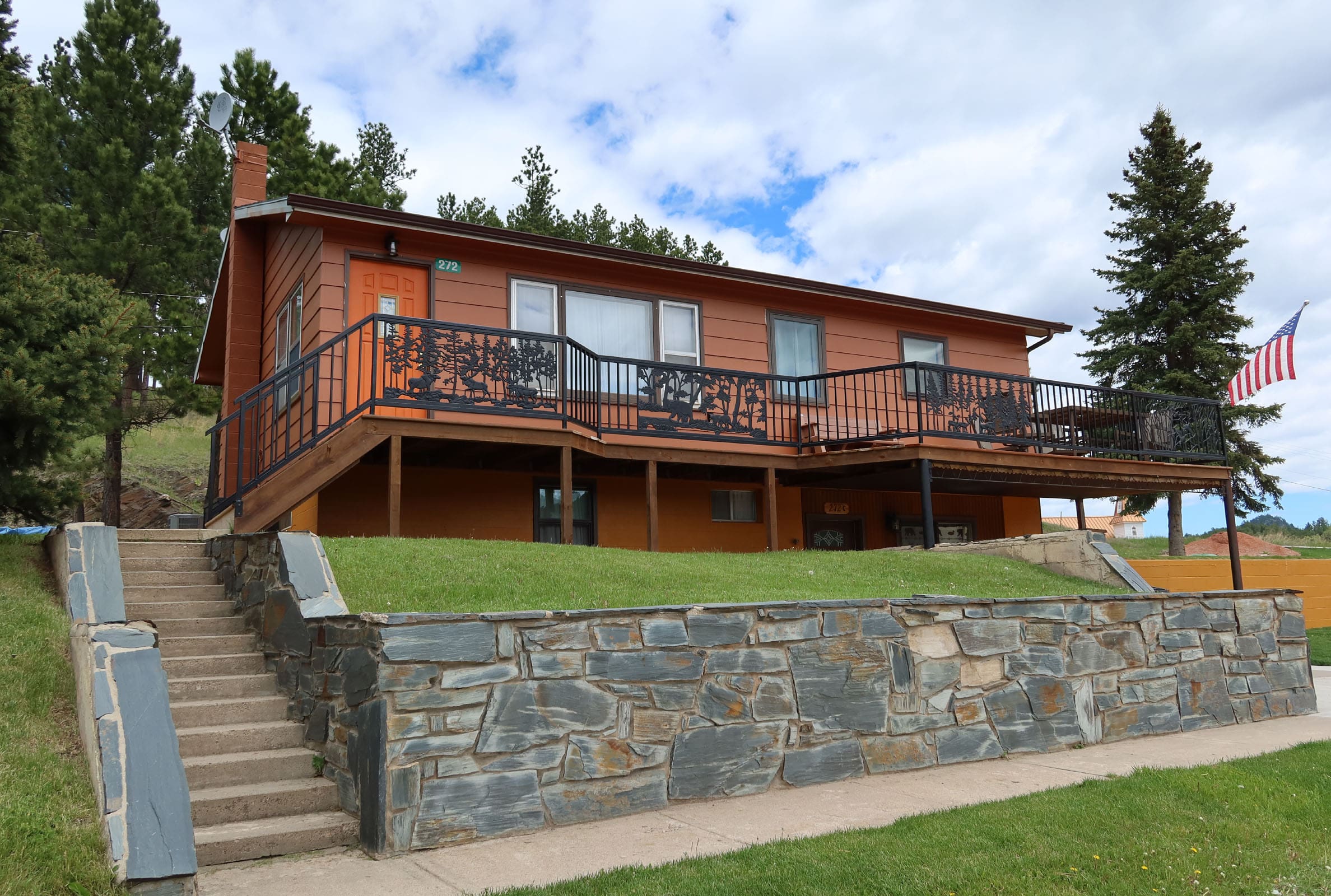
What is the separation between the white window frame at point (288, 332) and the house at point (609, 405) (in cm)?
7

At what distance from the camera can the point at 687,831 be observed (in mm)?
4566

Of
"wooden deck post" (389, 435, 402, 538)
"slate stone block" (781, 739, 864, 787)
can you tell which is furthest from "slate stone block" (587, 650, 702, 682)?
"wooden deck post" (389, 435, 402, 538)

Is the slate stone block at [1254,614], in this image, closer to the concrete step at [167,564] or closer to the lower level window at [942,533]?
the lower level window at [942,533]

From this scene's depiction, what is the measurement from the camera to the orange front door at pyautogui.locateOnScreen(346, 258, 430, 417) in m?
10.3

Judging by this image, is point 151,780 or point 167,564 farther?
point 167,564

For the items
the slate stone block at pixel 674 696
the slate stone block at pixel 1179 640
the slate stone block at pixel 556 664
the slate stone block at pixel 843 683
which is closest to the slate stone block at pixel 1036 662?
the slate stone block at pixel 843 683

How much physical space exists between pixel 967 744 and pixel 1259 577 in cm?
1194

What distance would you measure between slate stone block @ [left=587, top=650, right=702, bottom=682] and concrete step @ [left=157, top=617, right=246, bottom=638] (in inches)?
108

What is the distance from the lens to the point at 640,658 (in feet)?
16.6

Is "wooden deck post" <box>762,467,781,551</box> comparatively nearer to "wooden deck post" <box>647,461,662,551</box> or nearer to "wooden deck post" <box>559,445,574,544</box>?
"wooden deck post" <box>647,461,662,551</box>

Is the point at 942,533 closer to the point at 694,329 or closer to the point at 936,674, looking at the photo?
the point at 694,329

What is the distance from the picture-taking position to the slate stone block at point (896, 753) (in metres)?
5.79

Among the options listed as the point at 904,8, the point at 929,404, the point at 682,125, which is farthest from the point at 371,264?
the point at 929,404

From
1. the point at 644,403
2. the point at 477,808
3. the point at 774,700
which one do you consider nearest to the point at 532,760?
the point at 477,808
